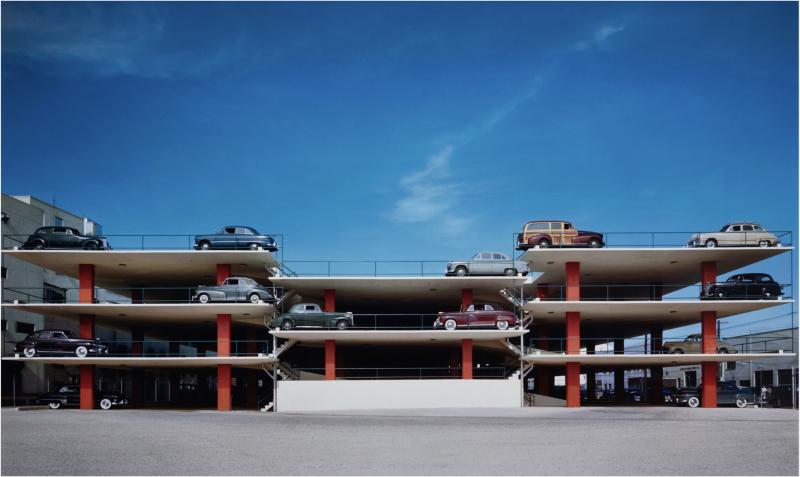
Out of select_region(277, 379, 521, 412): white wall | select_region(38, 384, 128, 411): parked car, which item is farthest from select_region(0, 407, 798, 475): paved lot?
select_region(38, 384, 128, 411): parked car

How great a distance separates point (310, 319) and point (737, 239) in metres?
22.5

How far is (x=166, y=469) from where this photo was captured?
47.8 ft

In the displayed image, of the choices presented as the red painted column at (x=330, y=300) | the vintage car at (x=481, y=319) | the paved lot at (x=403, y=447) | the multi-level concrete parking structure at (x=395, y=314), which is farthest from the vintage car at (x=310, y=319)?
the paved lot at (x=403, y=447)

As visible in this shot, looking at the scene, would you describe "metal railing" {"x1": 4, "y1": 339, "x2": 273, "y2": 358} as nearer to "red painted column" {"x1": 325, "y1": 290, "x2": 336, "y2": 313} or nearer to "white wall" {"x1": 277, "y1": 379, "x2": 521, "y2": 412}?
"white wall" {"x1": 277, "y1": 379, "x2": 521, "y2": 412}

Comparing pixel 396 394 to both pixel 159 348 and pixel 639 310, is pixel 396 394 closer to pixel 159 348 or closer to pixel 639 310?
pixel 639 310

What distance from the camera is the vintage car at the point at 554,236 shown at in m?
38.7

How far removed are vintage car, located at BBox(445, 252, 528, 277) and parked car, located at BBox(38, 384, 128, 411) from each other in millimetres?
19066

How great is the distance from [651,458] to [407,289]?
26.3 meters

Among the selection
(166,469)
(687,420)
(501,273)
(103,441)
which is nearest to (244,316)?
(501,273)

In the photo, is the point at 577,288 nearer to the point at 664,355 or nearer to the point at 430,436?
the point at 664,355

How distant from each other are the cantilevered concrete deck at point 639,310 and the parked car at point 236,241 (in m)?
14.2

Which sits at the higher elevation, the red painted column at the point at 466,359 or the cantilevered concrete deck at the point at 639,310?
the cantilevered concrete deck at the point at 639,310

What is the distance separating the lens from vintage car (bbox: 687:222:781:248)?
1499 inches

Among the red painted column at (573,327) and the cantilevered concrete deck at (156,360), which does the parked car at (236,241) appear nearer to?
the cantilevered concrete deck at (156,360)
